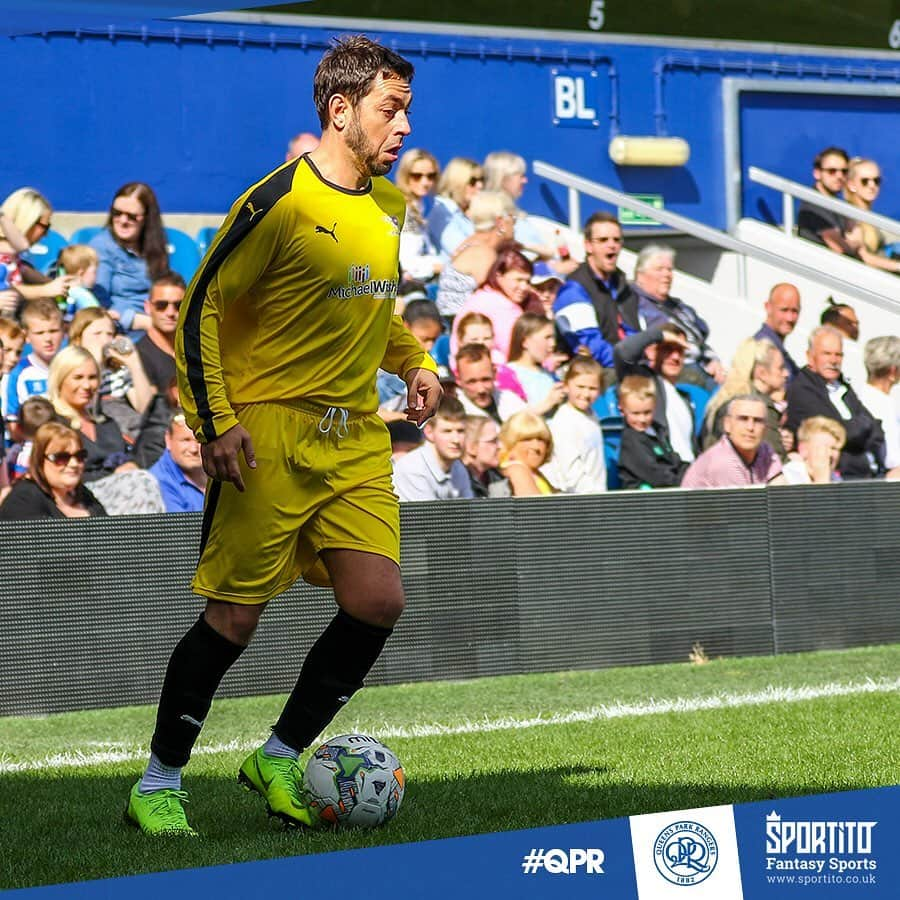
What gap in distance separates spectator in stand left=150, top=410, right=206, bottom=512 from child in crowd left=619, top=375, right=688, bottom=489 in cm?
277

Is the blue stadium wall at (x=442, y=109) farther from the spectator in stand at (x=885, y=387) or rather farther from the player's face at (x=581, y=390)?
the player's face at (x=581, y=390)

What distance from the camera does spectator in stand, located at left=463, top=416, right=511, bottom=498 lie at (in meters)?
10.4

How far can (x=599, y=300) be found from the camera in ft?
39.1

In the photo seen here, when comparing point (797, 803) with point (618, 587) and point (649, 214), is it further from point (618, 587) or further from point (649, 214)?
point (649, 214)

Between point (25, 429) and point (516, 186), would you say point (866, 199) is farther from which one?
point (25, 429)

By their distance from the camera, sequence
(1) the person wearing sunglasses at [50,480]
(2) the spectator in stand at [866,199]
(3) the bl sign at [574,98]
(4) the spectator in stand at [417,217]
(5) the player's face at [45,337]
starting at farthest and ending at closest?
1. (2) the spectator in stand at [866,199]
2. (3) the bl sign at [574,98]
3. (4) the spectator in stand at [417,217]
4. (5) the player's face at [45,337]
5. (1) the person wearing sunglasses at [50,480]

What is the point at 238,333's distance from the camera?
5.07 metres

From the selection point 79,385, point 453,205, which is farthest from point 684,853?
point 453,205

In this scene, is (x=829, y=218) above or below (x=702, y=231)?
above

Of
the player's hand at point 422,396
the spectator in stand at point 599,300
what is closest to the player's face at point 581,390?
the spectator in stand at point 599,300

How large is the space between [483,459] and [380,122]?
5.56m

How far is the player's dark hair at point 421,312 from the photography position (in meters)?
10.8

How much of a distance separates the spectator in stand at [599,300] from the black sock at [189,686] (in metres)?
6.84

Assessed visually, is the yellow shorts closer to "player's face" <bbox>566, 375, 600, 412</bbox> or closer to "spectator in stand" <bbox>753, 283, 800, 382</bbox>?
"player's face" <bbox>566, 375, 600, 412</bbox>
